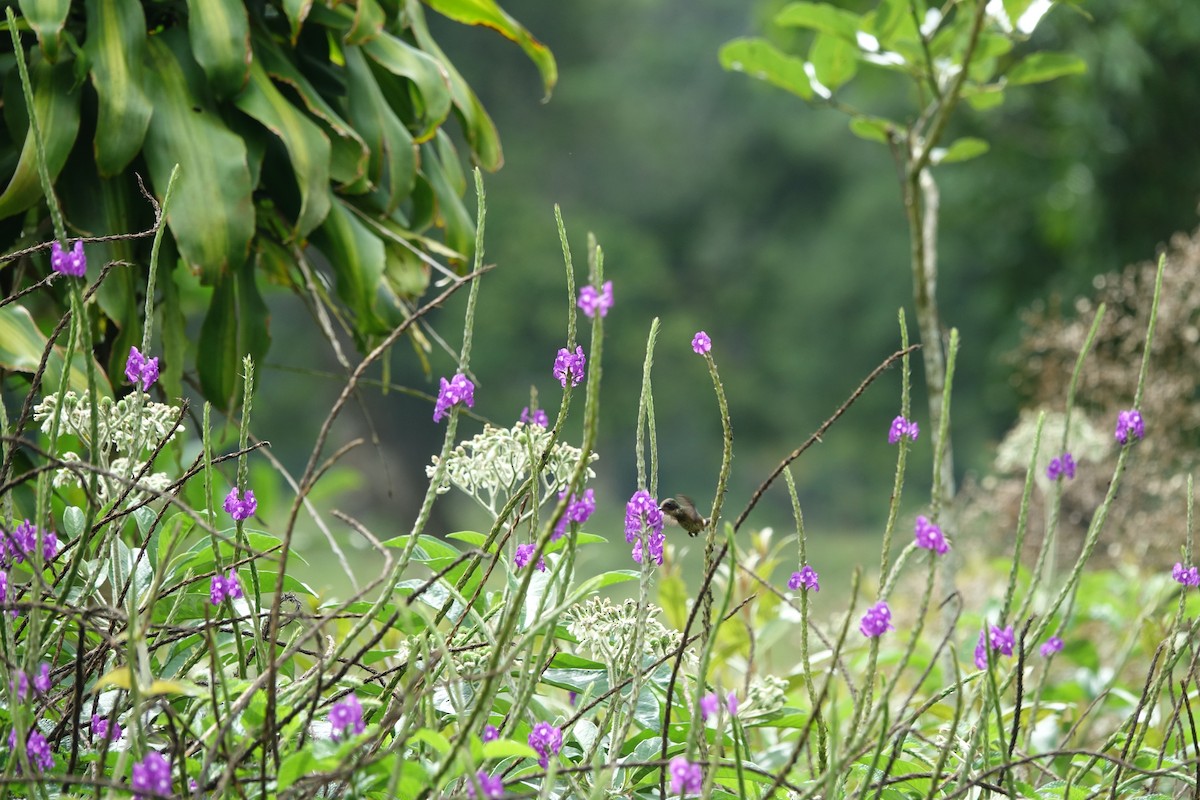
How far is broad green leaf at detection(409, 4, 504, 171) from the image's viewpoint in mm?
1869

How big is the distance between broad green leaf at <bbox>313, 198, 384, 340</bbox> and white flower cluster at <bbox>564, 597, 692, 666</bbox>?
2.44 ft

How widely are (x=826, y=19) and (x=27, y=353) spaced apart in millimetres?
1388

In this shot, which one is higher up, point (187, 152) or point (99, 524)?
point (187, 152)

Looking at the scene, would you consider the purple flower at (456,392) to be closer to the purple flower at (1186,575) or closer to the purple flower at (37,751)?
the purple flower at (37,751)

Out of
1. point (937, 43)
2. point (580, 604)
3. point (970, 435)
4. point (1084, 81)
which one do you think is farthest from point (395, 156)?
point (970, 435)

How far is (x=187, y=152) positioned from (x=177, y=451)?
1.25 feet

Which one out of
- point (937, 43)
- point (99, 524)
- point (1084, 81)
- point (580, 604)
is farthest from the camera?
point (1084, 81)

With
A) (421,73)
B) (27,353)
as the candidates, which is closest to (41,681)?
(27,353)

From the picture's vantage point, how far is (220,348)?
1.68 metres

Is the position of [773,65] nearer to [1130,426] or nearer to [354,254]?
[354,254]

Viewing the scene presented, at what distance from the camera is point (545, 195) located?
19.3 meters

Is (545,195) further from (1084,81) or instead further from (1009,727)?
(1009,727)

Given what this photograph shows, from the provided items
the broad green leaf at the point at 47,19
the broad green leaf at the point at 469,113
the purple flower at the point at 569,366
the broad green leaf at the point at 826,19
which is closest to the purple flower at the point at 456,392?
the purple flower at the point at 569,366

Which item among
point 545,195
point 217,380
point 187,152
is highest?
point 545,195
